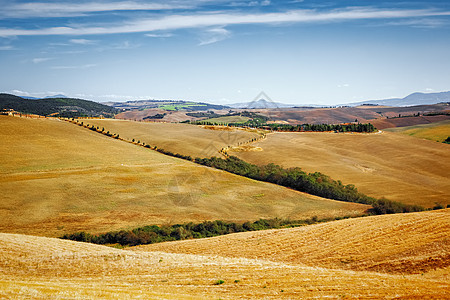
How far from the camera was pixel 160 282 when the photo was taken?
13.2 metres

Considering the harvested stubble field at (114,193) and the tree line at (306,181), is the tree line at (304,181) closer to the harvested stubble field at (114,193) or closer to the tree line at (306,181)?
the tree line at (306,181)

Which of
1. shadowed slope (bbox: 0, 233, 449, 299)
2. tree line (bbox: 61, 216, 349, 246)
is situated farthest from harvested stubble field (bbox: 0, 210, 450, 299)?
tree line (bbox: 61, 216, 349, 246)

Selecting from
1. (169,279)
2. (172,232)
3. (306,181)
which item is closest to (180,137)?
(306,181)

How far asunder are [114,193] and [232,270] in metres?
25.5

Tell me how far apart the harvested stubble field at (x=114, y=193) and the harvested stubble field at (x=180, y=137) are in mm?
11905

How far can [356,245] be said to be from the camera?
1934cm

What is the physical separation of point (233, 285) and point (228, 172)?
40087 millimetres

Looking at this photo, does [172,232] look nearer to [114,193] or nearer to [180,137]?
[114,193]

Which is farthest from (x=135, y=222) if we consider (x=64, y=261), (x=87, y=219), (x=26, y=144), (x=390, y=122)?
(x=390, y=122)

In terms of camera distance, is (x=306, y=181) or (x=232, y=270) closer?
(x=232, y=270)

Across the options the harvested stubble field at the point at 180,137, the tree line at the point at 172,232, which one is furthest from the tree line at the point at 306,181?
the tree line at the point at 172,232

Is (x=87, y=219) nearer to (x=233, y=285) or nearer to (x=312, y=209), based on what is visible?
(x=233, y=285)

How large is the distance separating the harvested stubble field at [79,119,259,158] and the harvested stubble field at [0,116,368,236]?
1191cm

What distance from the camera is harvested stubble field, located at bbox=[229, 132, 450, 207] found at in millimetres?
44688
